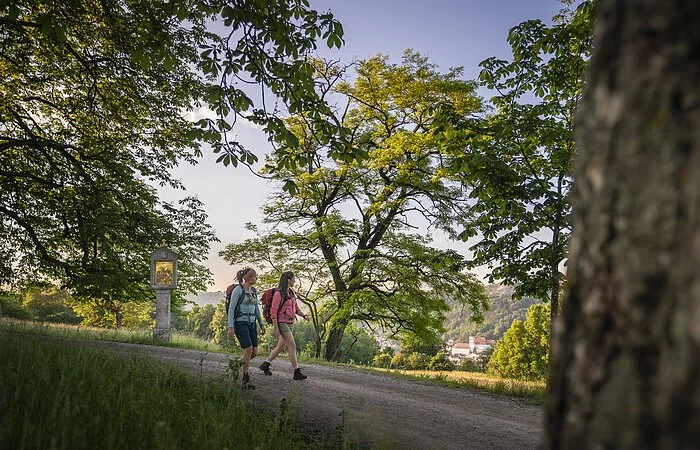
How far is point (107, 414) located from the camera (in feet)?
10.7

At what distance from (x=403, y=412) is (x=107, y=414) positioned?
177 inches

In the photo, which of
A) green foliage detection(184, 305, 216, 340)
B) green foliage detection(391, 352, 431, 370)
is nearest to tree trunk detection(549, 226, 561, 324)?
green foliage detection(391, 352, 431, 370)

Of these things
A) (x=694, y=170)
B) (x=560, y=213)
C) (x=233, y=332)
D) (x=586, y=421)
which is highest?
(x=560, y=213)

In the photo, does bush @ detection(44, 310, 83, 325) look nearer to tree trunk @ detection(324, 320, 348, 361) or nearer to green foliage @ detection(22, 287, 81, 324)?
green foliage @ detection(22, 287, 81, 324)

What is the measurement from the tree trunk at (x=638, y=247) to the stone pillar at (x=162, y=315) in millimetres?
15597

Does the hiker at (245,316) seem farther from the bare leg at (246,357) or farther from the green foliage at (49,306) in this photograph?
the green foliage at (49,306)

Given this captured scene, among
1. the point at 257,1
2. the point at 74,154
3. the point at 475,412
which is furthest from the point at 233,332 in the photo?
the point at 74,154

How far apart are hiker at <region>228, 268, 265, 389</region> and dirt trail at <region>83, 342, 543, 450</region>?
0.61m

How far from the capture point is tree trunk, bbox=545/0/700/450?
760 millimetres

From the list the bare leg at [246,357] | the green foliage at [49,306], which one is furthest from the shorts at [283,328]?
the green foliage at [49,306]

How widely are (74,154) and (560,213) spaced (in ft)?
41.4

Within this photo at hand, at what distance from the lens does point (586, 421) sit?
2.92 feet

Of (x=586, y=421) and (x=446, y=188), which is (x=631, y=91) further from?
(x=446, y=188)

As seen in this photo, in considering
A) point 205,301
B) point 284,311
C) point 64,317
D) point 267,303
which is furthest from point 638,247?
point 205,301
